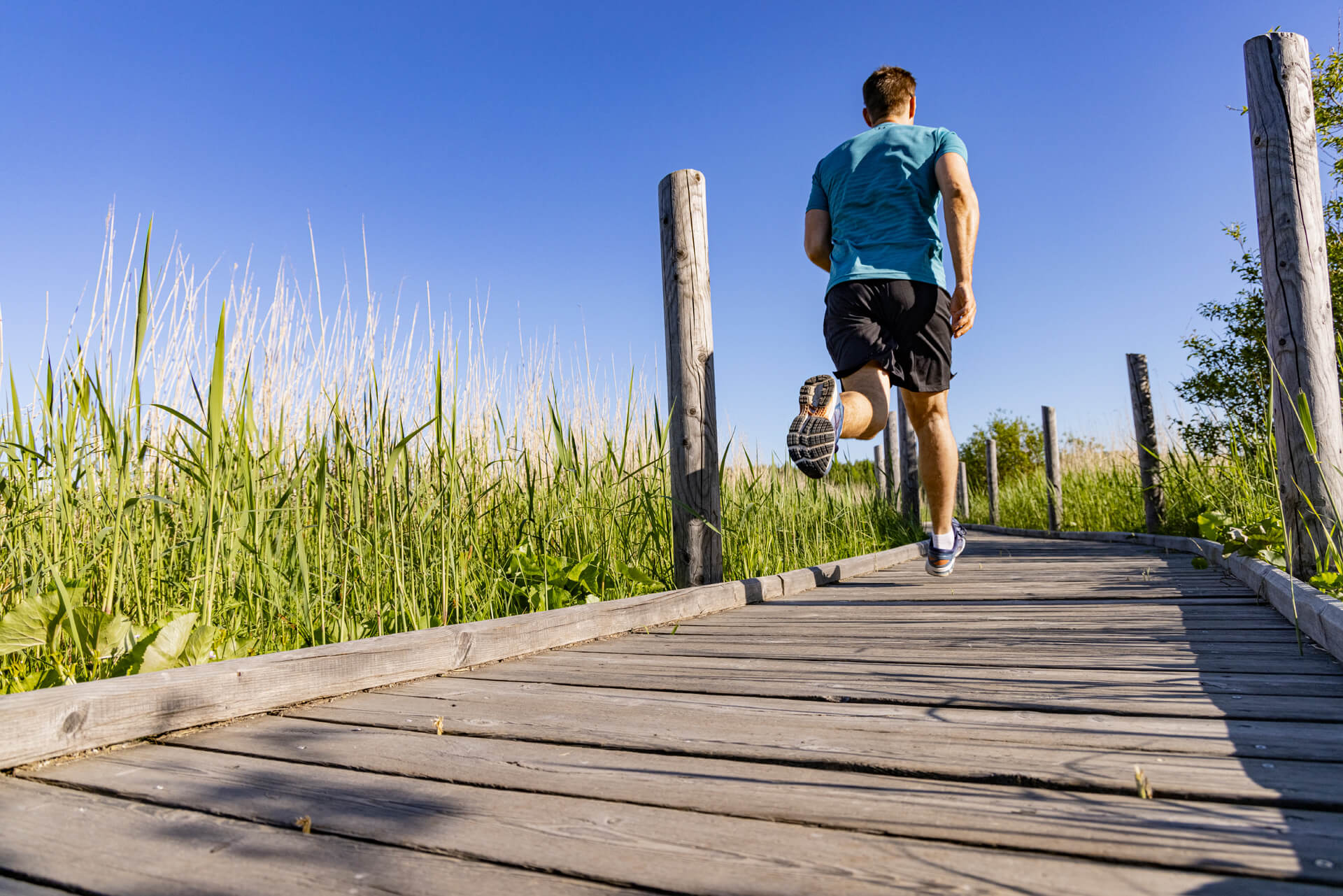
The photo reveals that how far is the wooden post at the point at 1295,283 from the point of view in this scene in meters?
2.37

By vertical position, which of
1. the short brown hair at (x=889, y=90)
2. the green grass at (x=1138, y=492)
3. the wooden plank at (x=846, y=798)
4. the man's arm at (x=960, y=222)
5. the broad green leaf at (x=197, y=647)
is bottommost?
the wooden plank at (x=846, y=798)

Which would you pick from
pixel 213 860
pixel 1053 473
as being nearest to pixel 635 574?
pixel 213 860

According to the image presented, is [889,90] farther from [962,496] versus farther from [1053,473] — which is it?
[962,496]

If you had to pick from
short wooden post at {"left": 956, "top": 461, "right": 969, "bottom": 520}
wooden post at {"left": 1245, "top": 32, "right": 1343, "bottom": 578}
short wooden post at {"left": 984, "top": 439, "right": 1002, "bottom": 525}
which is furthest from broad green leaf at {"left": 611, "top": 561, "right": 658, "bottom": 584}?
short wooden post at {"left": 956, "top": 461, "right": 969, "bottom": 520}

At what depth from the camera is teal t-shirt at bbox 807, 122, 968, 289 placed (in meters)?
2.93

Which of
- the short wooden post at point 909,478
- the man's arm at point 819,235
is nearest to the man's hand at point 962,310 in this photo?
the man's arm at point 819,235

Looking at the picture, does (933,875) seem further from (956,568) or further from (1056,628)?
(956,568)

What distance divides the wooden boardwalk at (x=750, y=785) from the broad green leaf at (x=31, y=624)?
0.41 m

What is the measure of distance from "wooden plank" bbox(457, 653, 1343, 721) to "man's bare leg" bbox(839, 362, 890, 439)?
1.17 meters

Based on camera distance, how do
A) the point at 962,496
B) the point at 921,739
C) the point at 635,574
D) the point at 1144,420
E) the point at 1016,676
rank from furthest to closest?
the point at 962,496, the point at 1144,420, the point at 635,574, the point at 1016,676, the point at 921,739

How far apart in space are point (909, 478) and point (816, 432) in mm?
5553

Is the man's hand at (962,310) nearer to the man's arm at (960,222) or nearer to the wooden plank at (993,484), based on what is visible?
the man's arm at (960,222)

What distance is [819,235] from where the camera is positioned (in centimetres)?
323

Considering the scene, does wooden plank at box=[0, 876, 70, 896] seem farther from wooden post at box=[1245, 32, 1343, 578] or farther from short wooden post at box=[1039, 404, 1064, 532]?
short wooden post at box=[1039, 404, 1064, 532]
